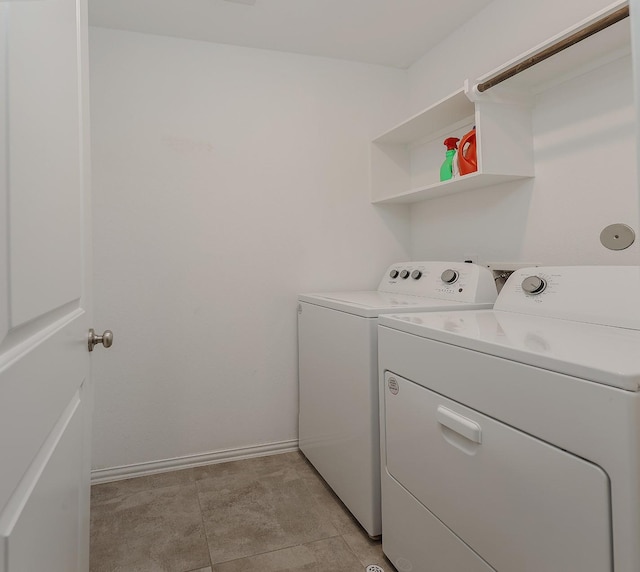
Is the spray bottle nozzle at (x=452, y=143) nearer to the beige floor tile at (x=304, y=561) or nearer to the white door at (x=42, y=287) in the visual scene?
the white door at (x=42, y=287)

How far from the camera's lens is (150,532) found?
1590mm

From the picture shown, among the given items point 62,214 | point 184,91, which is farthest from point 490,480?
point 184,91

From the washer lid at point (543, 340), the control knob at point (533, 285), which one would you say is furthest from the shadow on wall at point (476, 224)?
the washer lid at point (543, 340)

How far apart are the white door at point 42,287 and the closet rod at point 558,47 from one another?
1.38 metres

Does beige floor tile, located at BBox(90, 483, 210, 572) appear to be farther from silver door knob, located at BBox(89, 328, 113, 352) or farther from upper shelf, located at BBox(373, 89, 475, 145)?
upper shelf, located at BBox(373, 89, 475, 145)

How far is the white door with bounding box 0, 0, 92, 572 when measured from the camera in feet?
1.56

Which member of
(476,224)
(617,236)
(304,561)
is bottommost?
(304,561)

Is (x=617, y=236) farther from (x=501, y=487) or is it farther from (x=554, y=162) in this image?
(x=501, y=487)

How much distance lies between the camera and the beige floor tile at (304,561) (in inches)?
54.5

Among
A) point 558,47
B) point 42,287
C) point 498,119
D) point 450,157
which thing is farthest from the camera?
point 450,157

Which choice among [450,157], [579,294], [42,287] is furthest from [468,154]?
[42,287]

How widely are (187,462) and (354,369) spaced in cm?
114

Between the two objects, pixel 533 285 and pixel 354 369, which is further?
pixel 354 369

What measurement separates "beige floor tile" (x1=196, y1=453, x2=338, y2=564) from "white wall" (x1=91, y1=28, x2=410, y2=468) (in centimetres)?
19
